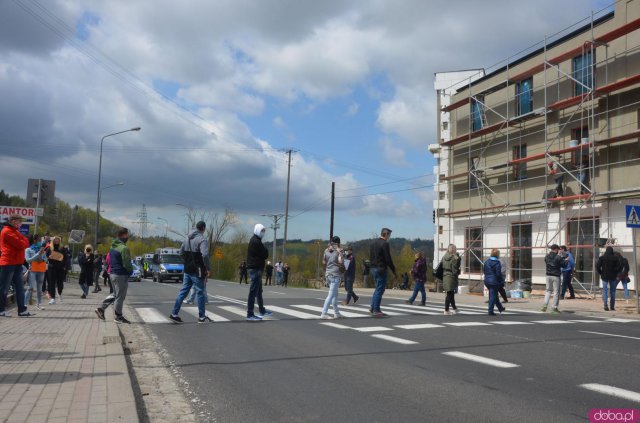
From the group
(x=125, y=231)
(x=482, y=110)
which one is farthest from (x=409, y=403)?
(x=482, y=110)

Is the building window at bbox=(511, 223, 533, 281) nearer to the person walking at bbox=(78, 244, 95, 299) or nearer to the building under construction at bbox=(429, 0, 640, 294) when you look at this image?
the building under construction at bbox=(429, 0, 640, 294)

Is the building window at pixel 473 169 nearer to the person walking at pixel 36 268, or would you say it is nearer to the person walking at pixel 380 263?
the person walking at pixel 380 263

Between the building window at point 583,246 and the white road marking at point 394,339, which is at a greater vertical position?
the building window at point 583,246

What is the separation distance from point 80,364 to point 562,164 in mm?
21603

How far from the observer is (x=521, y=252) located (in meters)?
25.6

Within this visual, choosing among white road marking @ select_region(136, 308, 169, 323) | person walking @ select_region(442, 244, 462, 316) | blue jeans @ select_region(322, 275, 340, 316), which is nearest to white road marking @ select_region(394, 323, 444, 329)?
blue jeans @ select_region(322, 275, 340, 316)

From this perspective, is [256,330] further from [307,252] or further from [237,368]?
[307,252]

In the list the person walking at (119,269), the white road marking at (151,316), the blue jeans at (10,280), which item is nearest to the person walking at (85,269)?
the white road marking at (151,316)

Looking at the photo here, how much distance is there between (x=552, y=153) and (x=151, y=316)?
17.6 metres

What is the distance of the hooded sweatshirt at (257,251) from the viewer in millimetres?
11258

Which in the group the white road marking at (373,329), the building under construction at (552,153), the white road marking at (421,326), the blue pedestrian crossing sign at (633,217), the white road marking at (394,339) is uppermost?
the building under construction at (552,153)
